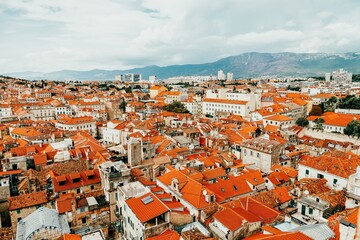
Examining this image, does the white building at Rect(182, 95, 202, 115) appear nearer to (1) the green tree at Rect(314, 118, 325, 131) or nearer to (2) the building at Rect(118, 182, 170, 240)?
(1) the green tree at Rect(314, 118, 325, 131)

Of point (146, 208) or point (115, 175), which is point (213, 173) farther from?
point (146, 208)

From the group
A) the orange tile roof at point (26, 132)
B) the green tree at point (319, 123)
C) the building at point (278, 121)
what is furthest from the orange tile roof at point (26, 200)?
the green tree at point (319, 123)

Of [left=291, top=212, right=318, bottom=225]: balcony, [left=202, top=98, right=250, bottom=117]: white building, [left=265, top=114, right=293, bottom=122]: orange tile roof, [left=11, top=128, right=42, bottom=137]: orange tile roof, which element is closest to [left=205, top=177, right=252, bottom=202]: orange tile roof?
[left=291, top=212, right=318, bottom=225]: balcony

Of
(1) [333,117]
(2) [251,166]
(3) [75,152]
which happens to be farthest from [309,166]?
(1) [333,117]

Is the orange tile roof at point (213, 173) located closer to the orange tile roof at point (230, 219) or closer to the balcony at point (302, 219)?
the orange tile roof at point (230, 219)

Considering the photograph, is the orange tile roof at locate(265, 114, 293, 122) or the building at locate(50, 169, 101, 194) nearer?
the building at locate(50, 169, 101, 194)

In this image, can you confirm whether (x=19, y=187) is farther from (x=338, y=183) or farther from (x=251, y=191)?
(x=338, y=183)
